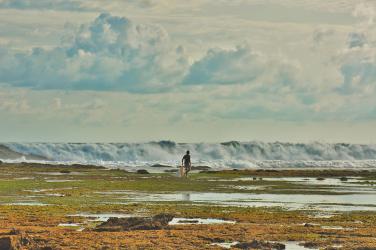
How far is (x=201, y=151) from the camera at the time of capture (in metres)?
181

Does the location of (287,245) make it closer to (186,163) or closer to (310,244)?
(310,244)

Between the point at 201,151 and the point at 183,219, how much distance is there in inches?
5933

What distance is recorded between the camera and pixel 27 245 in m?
21.9

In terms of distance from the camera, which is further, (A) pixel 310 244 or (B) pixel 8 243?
(A) pixel 310 244

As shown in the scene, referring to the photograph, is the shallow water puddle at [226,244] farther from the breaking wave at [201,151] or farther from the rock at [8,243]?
the breaking wave at [201,151]

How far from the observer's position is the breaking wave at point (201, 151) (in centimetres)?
17175


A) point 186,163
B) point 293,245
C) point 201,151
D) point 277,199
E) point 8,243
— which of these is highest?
point 201,151

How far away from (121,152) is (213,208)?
14049 cm

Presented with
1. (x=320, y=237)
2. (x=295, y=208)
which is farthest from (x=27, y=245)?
(x=295, y=208)

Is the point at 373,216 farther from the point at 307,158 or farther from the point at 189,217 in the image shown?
the point at 307,158

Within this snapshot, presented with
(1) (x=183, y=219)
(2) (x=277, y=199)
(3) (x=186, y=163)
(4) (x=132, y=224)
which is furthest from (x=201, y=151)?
(4) (x=132, y=224)

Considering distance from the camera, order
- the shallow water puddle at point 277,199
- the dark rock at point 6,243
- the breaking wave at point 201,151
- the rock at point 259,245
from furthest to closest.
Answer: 1. the breaking wave at point 201,151
2. the shallow water puddle at point 277,199
3. the rock at point 259,245
4. the dark rock at point 6,243

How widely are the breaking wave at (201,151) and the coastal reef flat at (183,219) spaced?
122037 millimetres

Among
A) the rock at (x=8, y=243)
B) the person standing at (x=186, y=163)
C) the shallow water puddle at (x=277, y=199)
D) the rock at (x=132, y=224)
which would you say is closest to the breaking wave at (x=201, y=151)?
the person standing at (x=186, y=163)
